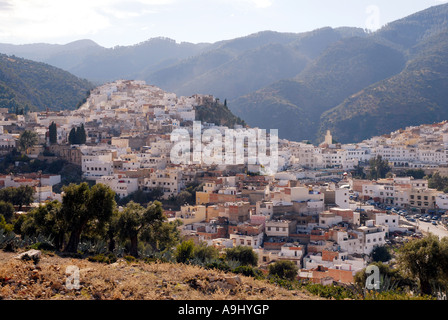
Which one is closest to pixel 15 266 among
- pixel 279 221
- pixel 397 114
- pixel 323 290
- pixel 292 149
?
pixel 323 290

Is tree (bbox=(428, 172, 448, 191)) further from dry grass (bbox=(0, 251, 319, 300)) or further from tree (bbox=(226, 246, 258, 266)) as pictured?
dry grass (bbox=(0, 251, 319, 300))

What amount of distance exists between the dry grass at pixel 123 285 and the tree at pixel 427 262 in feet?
15.3

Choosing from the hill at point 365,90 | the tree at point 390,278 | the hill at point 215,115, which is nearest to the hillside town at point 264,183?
the hill at point 215,115

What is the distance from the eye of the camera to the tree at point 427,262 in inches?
489

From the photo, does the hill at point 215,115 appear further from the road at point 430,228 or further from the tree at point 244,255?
the tree at point 244,255

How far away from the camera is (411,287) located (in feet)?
42.8

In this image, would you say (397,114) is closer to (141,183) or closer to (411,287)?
(141,183)

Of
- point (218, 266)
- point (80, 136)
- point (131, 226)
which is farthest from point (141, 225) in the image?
point (80, 136)

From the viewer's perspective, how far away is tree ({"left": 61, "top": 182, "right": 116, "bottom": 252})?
13641 mm

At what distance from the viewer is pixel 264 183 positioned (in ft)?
100

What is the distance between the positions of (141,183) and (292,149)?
20.7 meters

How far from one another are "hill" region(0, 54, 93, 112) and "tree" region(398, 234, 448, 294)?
183ft

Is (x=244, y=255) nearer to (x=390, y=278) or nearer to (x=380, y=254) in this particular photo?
(x=390, y=278)

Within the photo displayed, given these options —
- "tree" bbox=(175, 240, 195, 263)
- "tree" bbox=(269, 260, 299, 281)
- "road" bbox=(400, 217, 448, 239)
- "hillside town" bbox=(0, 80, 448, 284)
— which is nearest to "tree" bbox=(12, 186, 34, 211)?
"hillside town" bbox=(0, 80, 448, 284)
